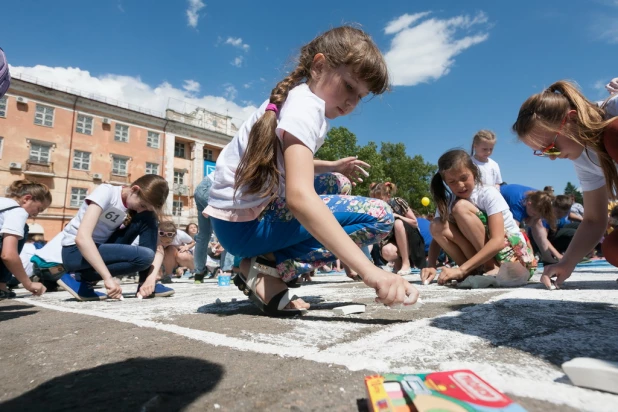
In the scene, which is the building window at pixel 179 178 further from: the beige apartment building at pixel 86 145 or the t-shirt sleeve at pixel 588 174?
the t-shirt sleeve at pixel 588 174

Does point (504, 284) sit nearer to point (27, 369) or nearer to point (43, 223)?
point (27, 369)

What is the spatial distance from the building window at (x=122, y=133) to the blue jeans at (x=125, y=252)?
2632 cm

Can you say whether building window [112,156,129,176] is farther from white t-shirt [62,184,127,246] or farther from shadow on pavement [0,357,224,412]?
shadow on pavement [0,357,224,412]

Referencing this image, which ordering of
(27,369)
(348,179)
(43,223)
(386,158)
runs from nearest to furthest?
(27,369) < (348,179) < (43,223) < (386,158)

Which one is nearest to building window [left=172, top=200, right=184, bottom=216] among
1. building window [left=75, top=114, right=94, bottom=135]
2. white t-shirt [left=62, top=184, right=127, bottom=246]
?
building window [left=75, top=114, right=94, bottom=135]

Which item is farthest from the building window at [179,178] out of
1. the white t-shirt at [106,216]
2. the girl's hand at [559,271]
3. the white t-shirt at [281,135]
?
the girl's hand at [559,271]

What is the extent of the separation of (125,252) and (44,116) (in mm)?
25868

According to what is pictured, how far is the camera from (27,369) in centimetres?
94

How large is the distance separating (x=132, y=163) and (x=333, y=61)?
2832 cm

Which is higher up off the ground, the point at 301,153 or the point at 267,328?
the point at 301,153

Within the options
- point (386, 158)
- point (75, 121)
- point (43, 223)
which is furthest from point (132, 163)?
point (386, 158)

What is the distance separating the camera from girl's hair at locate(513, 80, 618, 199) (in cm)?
130

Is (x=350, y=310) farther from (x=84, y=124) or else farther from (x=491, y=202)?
(x=84, y=124)

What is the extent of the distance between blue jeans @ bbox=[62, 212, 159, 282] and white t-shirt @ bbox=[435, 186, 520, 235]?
2.73 meters
